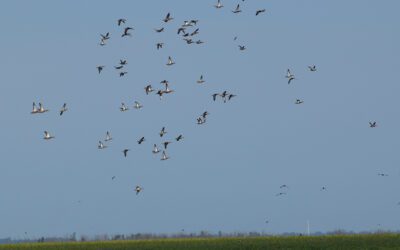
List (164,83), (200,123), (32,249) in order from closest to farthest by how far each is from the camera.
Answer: (200,123) < (164,83) < (32,249)

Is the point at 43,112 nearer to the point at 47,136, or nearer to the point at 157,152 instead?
the point at 47,136

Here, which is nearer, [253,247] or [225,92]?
[225,92]

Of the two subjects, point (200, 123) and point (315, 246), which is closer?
point (200, 123)

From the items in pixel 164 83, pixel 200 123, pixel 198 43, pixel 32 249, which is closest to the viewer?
pixel 198 43

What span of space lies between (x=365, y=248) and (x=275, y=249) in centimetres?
683

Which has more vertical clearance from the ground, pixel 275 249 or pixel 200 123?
pixel 200 123

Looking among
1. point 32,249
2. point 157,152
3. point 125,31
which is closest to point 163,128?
point 157,152

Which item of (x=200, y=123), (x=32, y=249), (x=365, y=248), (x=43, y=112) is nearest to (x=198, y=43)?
(x=200, y=123)

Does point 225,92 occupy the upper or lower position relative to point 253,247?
upper

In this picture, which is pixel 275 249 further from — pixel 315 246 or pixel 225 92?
pixel 225 92

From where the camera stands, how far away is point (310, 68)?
70.6m

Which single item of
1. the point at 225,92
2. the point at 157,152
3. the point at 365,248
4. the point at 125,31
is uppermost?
the point at 125,31

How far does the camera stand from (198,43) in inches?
2544

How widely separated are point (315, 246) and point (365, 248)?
637 centimetres
